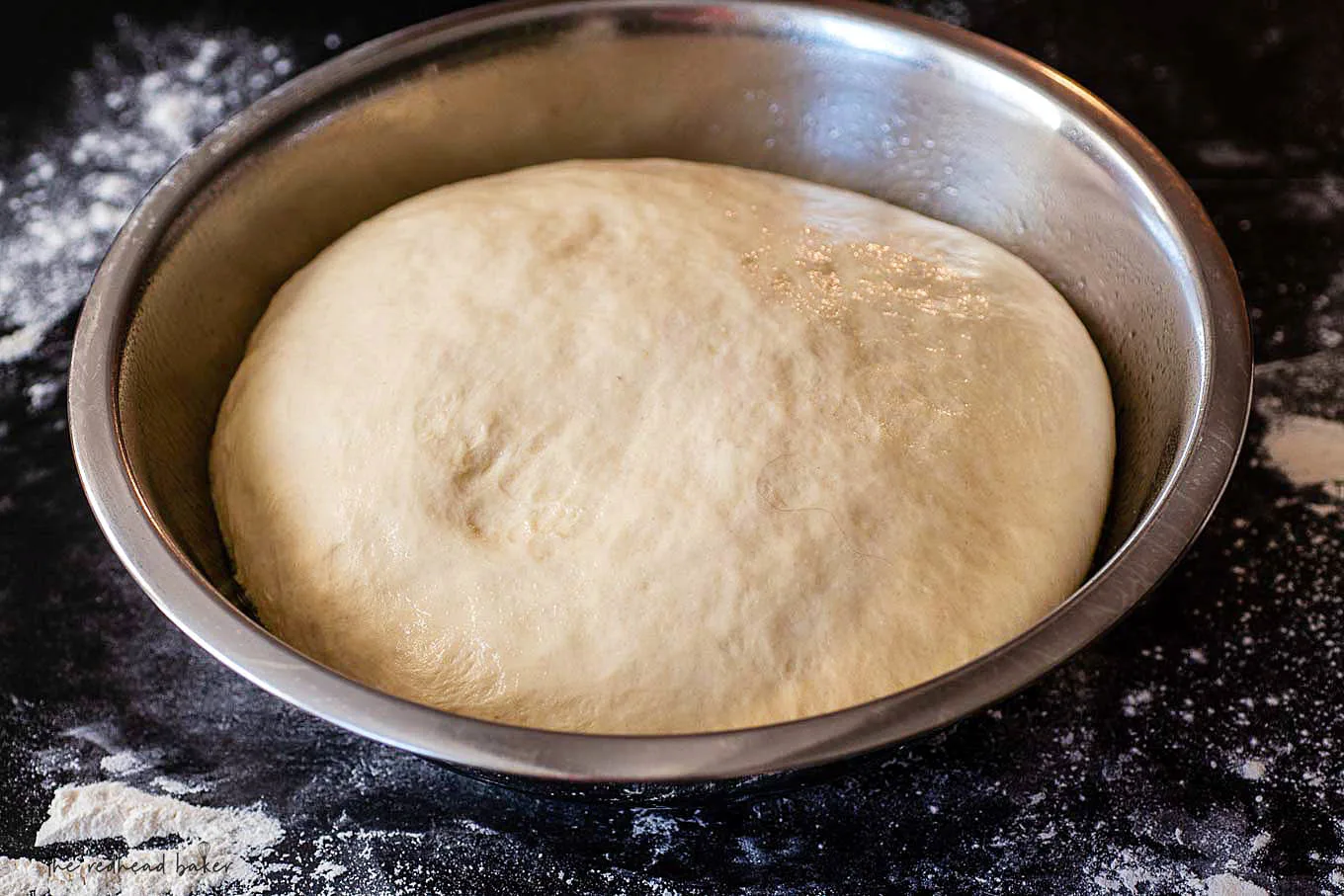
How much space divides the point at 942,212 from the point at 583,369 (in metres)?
0.60

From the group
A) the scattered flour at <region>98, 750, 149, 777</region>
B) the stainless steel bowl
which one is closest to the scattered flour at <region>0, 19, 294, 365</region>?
the stainless steel bowl

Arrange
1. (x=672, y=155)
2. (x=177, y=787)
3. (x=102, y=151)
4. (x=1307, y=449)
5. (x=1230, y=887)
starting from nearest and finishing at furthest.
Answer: (x=1230, y=887), (x=177, y=787), (x=1307, y=449), (x=672, y=155), (x=102, y=151)

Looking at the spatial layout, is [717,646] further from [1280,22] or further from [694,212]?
[1280,22]

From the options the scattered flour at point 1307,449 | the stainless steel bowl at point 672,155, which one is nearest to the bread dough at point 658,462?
the stainless steel bowl at point 672,155

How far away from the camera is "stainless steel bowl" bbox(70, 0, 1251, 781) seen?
961 millimetres

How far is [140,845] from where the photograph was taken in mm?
1079

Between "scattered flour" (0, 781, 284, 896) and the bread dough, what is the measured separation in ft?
0.63

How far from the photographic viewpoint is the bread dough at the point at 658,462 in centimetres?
98

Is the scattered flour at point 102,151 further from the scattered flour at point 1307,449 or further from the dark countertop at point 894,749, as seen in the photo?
the scattered flour at point 1307,449

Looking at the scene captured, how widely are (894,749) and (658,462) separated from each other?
0.34 meters

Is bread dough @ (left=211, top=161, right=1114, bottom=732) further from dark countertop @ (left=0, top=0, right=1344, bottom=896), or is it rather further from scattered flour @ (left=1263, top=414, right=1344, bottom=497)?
scattered flour @ (left=1263, top=414, right=1344, bottom=497)

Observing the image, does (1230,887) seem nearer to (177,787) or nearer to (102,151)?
(177,787)

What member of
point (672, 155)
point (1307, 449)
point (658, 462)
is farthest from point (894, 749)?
point (672, 155)

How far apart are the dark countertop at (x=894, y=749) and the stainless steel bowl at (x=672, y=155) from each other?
0.16 m
